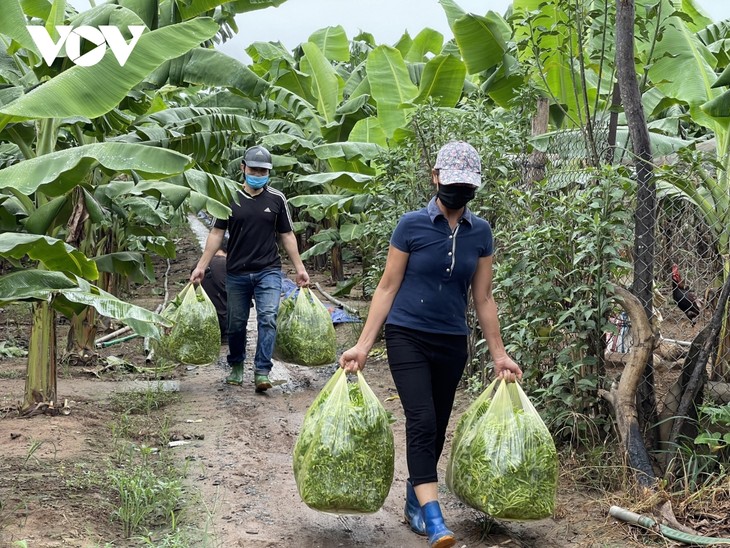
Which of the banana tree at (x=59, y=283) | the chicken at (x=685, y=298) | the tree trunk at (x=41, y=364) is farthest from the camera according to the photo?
the tree trunk at (x=41, y=364)

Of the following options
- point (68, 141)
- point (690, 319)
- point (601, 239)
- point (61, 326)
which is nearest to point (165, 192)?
point (68, 141)

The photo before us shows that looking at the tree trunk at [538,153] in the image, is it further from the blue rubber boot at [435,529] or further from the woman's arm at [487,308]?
the blue rubber boot at [435,529]

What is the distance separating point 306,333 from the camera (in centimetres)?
740

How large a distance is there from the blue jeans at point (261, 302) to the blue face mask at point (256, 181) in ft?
2.35

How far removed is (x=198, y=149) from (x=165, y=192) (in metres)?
1.50

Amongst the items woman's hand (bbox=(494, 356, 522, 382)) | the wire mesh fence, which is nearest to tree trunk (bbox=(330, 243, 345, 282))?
the wire mesh fence

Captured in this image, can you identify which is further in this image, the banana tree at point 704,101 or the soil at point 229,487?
the banana tree at point 704,101

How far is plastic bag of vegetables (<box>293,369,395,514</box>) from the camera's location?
3973mm

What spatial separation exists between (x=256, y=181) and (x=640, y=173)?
11.1 feet

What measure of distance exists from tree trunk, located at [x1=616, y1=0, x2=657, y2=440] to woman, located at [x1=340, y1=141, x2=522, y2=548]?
112cm

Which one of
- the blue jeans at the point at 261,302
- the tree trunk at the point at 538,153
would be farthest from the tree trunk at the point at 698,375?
the blue jeans at the point at 261,302

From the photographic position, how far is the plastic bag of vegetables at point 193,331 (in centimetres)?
745

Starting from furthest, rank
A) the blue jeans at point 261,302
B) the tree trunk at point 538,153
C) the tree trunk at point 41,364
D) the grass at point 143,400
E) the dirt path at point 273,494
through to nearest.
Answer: the blue jeans at point 261,302 < the grass at point 143,400 < the tree trunk at point 41,364 < the tree trunk at point 538,153 < the dirt path at point 273,494

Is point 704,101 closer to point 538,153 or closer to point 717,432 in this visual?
point 538,153
